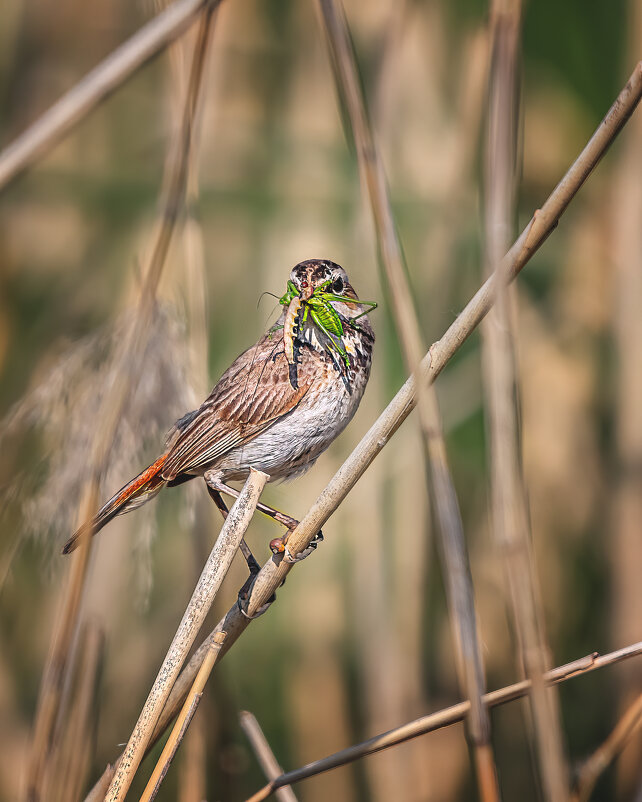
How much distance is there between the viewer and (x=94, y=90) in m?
1.24

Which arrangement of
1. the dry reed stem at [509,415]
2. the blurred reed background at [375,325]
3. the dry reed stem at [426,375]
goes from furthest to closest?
the blurred reed background at [375,325], the dry reed stem at [509,415], the dry reed stem at [426,375]

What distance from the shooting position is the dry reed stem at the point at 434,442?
1361 mm

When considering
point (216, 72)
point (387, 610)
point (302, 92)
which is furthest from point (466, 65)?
point (387, 610)

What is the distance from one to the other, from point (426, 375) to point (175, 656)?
67cm

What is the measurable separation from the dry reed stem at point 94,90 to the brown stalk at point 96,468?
8.8 inches

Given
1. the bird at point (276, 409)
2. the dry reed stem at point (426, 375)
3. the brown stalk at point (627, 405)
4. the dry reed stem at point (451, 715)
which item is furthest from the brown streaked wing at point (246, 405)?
the brown stalk at point (627, 405)

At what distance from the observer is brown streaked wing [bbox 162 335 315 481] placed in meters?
2.03

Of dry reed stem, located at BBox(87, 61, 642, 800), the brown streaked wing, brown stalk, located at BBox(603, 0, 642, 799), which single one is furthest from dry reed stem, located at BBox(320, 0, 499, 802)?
brown stalk, located at BBox(603, 0, 642, 799)

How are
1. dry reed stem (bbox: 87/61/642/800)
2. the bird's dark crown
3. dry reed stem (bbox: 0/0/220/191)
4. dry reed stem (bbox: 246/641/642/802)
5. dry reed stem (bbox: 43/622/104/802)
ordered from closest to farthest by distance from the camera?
dry reed stem (bbox: 87/61/642/800)
dry reed stem (bbox: 0/0/220/191)
dry reed stem (bbox: 246/641/642/802)
dry reed stem (bbox: 43/622/104/802)
the bird's dark crown

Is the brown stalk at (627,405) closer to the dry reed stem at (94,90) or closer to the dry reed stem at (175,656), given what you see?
the dry reed stem at (175,656)

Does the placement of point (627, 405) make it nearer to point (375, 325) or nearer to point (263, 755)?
point (375, 325)

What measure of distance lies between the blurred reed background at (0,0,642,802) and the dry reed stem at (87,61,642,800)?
2.84 ft

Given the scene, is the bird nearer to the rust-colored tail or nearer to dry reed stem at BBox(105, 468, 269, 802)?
the rust-colored tail

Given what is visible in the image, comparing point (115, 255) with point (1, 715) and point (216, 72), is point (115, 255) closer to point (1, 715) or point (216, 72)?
point (216, 72)
